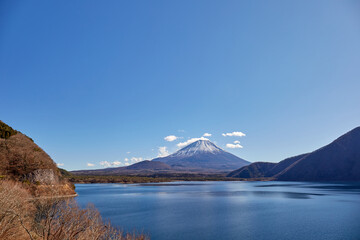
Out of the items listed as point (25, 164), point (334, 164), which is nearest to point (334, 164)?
point (334, 164)

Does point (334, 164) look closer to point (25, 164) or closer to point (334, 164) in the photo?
point (334, 164)

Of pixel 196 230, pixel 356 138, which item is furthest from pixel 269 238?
pixel 356 138

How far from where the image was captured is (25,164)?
42156mm

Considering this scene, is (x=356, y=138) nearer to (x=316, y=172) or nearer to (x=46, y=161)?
(x=316, y=172)

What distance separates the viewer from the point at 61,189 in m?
46.6

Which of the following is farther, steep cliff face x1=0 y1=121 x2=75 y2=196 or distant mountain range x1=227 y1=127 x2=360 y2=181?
distant mountain range x1=227 y1=127 x2=360 y2=181

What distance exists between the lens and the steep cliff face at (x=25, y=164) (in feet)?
130

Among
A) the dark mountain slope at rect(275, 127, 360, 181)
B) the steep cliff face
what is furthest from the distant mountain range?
the steep cliff face

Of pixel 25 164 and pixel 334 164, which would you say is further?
pixel 334 164

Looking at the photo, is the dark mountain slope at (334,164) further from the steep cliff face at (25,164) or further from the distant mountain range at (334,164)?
the steep cliff face at (25,164)

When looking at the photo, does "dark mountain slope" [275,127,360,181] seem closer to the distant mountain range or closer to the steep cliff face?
the distant mountain range

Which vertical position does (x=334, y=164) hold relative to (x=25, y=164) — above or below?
above

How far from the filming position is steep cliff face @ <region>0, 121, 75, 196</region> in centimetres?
3953

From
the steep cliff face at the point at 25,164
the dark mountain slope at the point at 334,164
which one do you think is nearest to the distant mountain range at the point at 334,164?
the dark mountain slope at the point at 334,164
